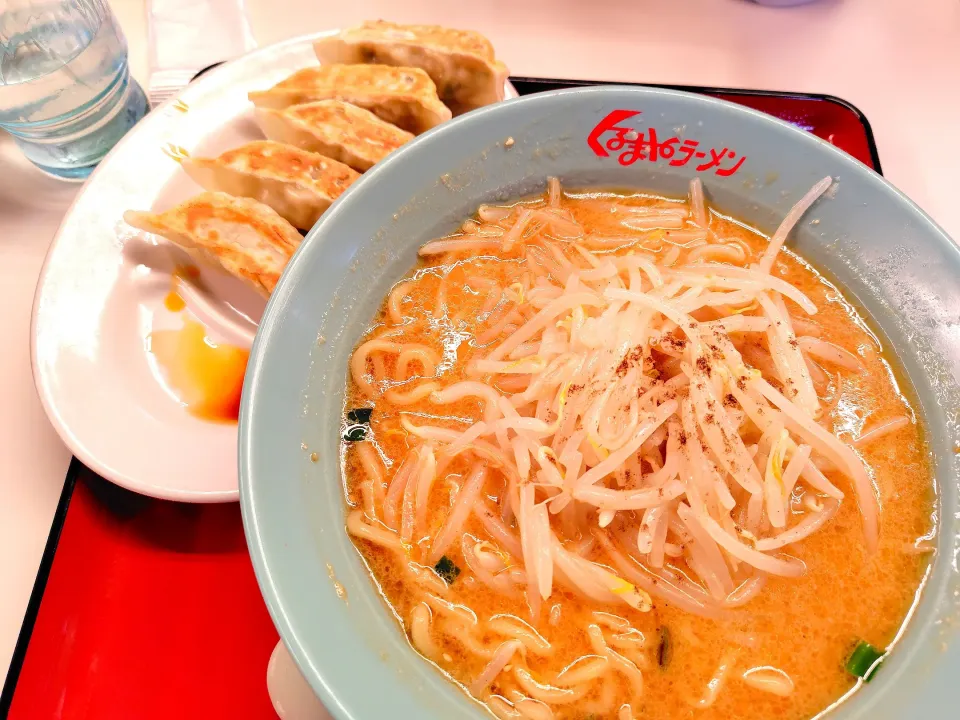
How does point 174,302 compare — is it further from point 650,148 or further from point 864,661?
point 864,661

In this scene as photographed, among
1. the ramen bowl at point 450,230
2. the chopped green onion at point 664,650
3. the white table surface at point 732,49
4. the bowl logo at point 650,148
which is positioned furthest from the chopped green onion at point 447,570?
the white table surface at point 732,49

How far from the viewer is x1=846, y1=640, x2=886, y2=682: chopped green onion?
1285 millimetres

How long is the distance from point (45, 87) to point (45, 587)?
159 cm

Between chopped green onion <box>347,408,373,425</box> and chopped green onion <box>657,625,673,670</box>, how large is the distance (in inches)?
31.4

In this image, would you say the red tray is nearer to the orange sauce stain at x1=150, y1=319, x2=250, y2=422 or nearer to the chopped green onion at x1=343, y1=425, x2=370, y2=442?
the orange sauce stain at x1=150, y1=319, x2=250, y2=422

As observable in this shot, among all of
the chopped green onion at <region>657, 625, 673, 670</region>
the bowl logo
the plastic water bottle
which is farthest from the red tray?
the bowl logo

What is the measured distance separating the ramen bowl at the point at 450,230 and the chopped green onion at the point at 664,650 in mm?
340

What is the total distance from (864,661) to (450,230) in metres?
1.34

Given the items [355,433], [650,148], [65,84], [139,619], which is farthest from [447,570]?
[65,84]

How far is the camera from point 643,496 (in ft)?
4.37

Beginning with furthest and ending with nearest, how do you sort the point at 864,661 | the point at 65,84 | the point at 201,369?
the point at 65,84, the point at 201,369, the point at 864,661

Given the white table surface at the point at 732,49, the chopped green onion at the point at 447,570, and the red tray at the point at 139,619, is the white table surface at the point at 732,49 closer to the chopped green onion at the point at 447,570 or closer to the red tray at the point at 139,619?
the red tray at the point at 139,619

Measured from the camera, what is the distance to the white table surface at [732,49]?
Result: 247 cm

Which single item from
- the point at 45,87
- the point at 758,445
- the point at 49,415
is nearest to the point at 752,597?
the point at 758,445
